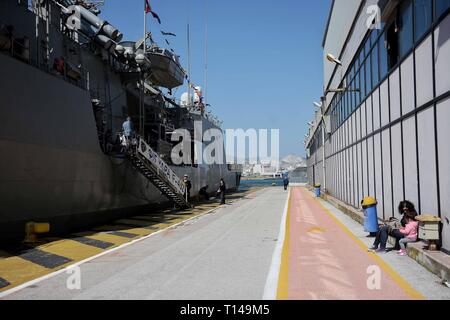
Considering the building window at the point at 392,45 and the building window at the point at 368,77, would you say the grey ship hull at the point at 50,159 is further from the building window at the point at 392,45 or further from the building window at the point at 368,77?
the building window at the point at 368,77

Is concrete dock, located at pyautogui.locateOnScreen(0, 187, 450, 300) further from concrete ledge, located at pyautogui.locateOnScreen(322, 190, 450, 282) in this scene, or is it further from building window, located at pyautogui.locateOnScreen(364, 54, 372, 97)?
building window, located at pyautogui.locateOnScreen(364, 54, 372, 97)

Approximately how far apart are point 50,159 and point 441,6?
11.1m

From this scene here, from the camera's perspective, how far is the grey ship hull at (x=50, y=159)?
11.6 m

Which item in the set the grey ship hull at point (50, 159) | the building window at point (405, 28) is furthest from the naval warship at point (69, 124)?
the building window at point (405, 28)

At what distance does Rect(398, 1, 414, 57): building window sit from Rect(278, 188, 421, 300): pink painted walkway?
5133 mm

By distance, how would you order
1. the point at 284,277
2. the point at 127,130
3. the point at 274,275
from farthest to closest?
the point at 127,130 → the point at 274,275 → the point at 284,277

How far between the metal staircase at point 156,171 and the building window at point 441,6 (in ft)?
43.3

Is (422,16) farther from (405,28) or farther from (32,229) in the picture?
(32,229)

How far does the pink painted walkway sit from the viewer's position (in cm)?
637

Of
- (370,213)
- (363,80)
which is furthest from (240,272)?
(363,80)

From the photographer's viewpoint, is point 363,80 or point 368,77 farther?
point 363,80

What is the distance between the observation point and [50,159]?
1331cm

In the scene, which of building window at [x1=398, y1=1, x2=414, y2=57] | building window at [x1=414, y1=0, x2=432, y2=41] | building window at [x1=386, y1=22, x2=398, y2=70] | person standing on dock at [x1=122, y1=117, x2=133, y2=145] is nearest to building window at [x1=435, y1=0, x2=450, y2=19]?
building window at [x1=414, y1=0, x2=432, y2=41]
